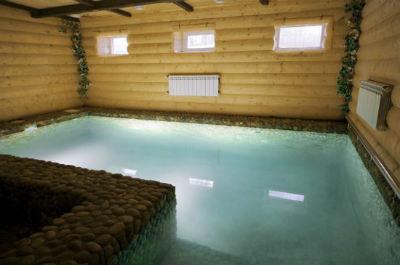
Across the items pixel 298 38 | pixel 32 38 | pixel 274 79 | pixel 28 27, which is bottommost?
pixel 274 79

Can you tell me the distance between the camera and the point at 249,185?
353cm

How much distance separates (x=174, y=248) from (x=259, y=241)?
77cm

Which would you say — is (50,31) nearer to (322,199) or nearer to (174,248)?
(174,248)

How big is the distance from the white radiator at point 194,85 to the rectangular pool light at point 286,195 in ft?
11.9

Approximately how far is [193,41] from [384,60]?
15.0 ft

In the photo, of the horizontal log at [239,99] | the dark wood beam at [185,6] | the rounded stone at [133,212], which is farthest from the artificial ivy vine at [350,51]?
the rounded stone at [133,212]

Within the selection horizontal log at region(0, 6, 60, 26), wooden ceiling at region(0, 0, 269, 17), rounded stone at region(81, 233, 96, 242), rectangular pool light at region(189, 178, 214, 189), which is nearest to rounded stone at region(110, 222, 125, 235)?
rounded stone at region(81, 233, 96, 242)

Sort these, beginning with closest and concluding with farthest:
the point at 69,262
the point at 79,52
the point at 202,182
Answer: the point at 69,262, the point at 202,182, the point at 79,52

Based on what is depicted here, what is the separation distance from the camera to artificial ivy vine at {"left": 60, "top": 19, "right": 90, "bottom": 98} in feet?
24.0

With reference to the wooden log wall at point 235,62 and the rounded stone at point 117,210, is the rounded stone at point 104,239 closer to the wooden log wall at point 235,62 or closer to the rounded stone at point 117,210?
the rounded stone at point 117,210

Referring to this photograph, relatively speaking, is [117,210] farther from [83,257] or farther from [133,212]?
[83,257]

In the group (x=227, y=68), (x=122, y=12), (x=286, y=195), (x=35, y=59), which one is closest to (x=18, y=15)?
(x=35, y=59)

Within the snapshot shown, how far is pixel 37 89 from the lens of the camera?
22.0ft

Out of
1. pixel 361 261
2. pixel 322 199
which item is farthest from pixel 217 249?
pixel 322 199
